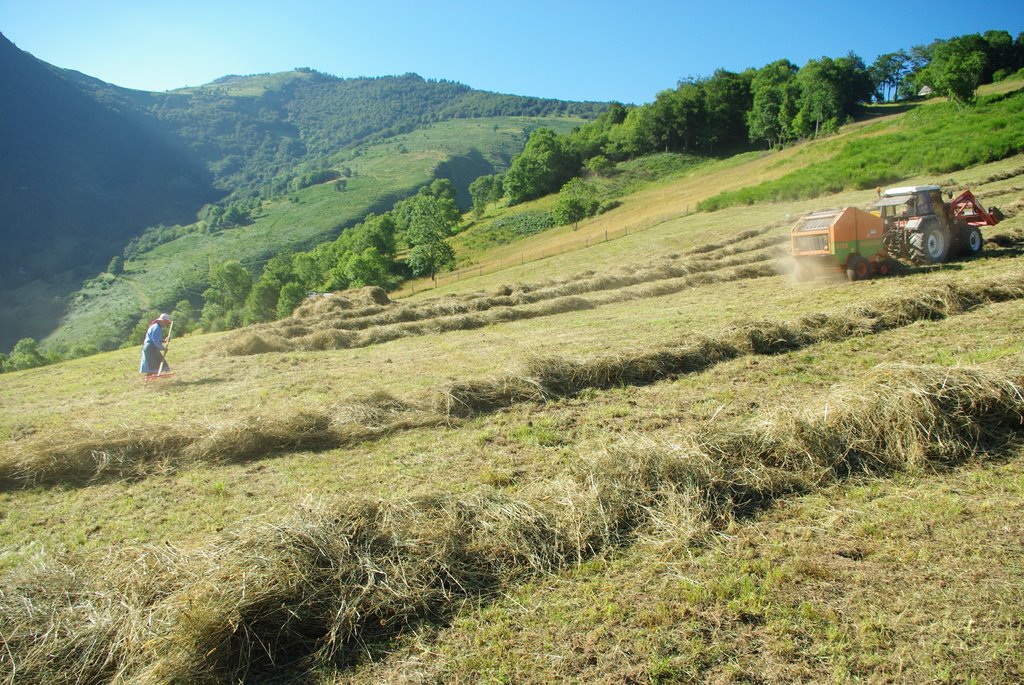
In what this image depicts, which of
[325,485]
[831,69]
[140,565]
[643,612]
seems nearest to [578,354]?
[325,485]

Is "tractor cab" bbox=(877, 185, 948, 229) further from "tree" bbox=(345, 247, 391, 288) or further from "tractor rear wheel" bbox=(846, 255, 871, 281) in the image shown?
"tree" bbox=(345, 247, 391, 288)

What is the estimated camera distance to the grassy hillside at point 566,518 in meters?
3.16

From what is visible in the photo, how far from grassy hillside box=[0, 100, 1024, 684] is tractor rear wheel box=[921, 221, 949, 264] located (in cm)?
418

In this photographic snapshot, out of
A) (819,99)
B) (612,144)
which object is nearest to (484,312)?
(819,99)

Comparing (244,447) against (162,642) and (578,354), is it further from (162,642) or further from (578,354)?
(578,354)

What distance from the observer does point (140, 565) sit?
150 inches

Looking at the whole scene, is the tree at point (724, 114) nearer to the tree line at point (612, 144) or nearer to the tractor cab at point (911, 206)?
the tree line at point (612, 144)

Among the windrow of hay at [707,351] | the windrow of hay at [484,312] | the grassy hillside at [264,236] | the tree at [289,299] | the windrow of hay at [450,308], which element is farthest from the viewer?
the grassy hillside at [264,236]

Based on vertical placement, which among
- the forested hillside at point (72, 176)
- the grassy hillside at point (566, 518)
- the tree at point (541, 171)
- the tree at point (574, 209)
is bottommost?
the grassy hillside at point (566, 518)

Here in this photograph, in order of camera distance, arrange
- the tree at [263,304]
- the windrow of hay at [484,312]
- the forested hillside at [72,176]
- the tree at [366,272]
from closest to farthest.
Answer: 1. the windrow of hay at [484,312]
2. the tree at [366,272]
3. the tree at [263,304]
4. the forested hillside at [72,176]

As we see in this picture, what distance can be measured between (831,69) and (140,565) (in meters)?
84.5

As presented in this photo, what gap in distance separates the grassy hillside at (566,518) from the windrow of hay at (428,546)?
0.07ft

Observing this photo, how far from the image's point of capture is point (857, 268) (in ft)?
46.3

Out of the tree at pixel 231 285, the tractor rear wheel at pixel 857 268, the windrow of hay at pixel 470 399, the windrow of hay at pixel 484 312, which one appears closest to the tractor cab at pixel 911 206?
the tractor rear wheel at pixel 857 268
